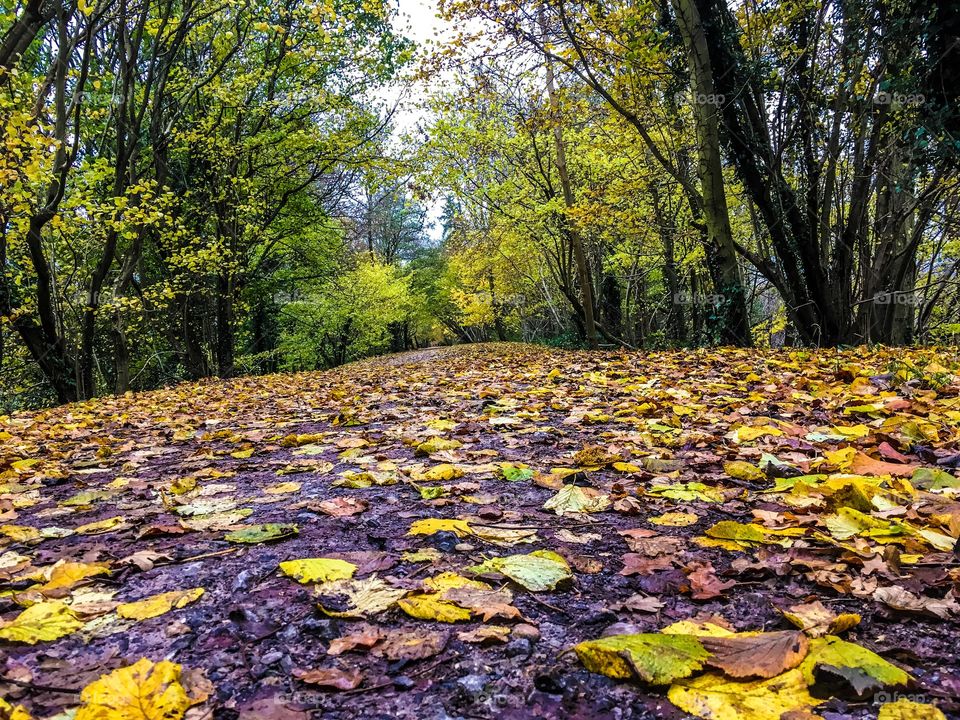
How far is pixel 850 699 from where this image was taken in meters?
0.84

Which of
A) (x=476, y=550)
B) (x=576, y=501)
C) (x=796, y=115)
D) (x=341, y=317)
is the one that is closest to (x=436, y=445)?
(x=576, y=501)

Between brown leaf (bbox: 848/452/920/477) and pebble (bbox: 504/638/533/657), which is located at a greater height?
brown leaf (bbox: 848/452/920/477)

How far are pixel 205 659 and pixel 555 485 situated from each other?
1.34 metres

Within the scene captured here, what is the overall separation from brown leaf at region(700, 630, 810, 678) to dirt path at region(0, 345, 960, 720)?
0.19 ft

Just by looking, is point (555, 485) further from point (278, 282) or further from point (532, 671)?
point (278, 282)

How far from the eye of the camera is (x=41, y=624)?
1.12m

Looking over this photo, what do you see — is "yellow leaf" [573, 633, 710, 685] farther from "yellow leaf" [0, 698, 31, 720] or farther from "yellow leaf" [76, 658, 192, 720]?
"yellow leaf" [0, 698, 31, 720]

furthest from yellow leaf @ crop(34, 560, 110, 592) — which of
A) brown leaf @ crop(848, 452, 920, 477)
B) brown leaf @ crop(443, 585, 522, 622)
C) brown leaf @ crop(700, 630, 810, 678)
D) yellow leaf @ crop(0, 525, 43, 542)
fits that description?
brown leaf @ crop(848, 452, 920, 477)

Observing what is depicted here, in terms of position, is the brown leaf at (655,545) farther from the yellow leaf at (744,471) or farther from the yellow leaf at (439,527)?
the yellow leaf at (744,471)

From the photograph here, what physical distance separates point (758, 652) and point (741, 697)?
0.12m

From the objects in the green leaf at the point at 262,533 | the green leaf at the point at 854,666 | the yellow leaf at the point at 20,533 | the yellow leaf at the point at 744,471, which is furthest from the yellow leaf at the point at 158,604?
the yellow leaf at the point at 744,471

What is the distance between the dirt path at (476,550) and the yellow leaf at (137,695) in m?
0.04

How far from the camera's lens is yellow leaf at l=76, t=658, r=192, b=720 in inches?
32.4

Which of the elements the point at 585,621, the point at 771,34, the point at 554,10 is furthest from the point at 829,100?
the point at 585,621
